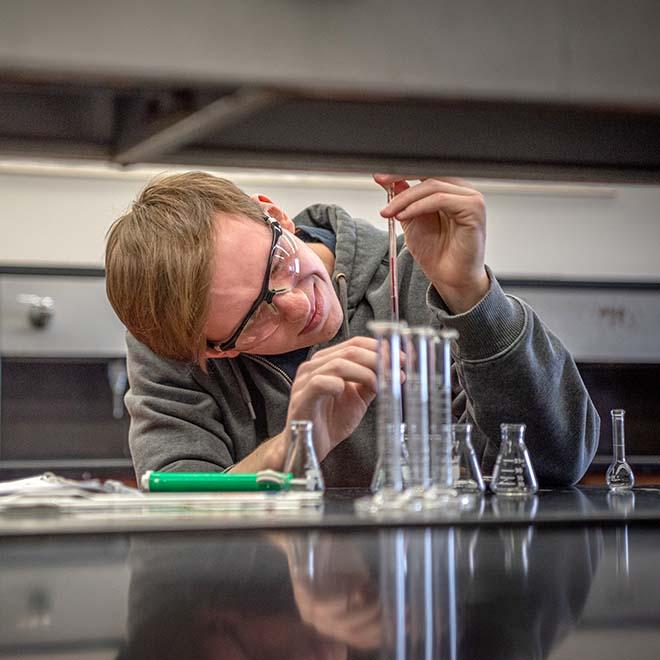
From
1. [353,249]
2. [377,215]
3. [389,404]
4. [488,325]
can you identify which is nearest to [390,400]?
[389,404]

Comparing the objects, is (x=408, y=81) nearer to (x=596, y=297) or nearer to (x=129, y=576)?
(x=129, y=576)

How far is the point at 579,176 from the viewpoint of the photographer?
790 millimetres

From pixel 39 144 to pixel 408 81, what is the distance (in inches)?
10.3

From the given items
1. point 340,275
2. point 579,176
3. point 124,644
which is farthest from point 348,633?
point 340,275

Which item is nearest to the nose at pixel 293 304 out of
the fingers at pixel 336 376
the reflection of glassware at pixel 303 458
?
the fingers at pixel 336 376

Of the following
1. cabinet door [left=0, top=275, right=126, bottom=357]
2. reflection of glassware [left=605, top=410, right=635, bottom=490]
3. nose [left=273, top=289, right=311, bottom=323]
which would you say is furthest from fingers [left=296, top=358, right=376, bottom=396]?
cabinet door [left=0, top=275, right=126, bottom=357]

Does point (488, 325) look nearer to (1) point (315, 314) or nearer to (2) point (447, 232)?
(2) point (447, 232)

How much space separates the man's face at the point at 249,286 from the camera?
1580mm

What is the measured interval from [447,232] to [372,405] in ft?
1.52

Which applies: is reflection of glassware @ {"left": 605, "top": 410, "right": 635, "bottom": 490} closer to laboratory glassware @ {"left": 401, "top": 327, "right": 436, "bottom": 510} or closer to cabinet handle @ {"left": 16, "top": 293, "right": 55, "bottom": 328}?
laboratory glassware @ {"left": 401, "top": 327, "right": 436, "bottom": 510}

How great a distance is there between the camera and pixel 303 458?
4.04 ft

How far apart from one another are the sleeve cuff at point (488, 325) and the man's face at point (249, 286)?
0.22 meters

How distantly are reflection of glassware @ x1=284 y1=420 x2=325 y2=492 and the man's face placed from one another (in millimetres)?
400

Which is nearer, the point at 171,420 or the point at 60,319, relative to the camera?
the point at 171,420
